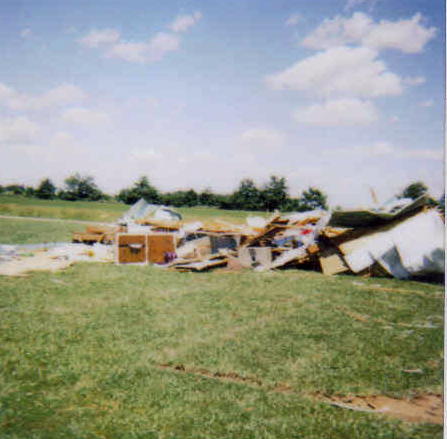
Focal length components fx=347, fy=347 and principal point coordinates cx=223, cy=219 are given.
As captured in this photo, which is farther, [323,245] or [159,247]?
[159,247]

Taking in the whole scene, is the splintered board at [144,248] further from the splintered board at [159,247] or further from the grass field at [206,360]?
the grass field at [206,360]

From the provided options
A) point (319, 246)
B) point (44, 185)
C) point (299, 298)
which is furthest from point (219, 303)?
point (44, 185)

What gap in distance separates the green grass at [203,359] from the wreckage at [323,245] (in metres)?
1.91

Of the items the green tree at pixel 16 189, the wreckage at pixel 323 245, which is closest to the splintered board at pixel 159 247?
the wreckage at pixel 323 245

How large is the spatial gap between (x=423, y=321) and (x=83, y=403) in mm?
4798

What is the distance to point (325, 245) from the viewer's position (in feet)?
33.3

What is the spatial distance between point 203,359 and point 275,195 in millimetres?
82589

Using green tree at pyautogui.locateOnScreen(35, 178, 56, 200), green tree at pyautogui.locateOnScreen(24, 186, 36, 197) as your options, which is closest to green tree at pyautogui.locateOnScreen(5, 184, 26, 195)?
green tree at pyautogui.locateOnScreen(24, 186, 36, 197)

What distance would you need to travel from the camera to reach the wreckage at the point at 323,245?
28.0 ft

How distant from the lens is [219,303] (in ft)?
19.7

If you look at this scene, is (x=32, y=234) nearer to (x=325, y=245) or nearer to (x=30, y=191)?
(x=325, y=245)

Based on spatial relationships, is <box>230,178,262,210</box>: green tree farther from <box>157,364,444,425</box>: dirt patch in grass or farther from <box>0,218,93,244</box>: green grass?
<box>157,364,444,425</box>: dirt patch in grass

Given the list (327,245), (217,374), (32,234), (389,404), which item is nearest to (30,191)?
(32,234)

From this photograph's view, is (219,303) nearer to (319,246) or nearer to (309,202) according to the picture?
(319,246)
